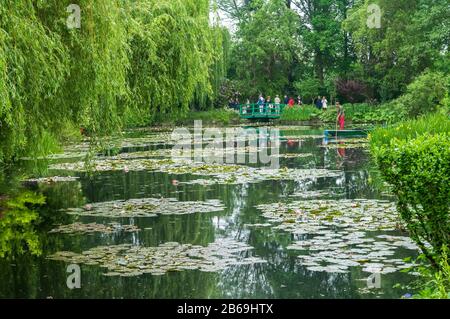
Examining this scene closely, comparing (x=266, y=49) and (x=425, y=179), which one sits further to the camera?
(x=266, y=49)

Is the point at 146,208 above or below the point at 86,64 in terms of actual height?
below

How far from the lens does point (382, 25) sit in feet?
116

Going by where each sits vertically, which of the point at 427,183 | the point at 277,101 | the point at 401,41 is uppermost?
the point at 401,41

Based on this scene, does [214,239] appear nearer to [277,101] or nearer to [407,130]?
[407,130]

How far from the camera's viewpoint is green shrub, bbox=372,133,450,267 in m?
5.74

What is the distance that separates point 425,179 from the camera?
5.76m

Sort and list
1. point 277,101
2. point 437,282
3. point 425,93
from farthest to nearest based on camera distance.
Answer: point 277,101
point 425,93
point 437,282

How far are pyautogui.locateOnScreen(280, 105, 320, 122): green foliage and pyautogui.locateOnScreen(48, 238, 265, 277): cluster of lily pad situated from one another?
33289 millimetres

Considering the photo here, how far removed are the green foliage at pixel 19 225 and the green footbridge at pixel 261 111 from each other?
2885 centimetres

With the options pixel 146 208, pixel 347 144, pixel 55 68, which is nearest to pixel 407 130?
pixel 146 208

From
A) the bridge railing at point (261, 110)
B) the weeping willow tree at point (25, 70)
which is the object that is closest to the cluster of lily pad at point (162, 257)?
the weeping willow tree at point (25, 70)

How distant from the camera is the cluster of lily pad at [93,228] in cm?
910

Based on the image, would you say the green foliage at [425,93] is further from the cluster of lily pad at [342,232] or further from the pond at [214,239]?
the cluster of lily pad at [342,232]

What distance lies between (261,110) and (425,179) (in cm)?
3546
